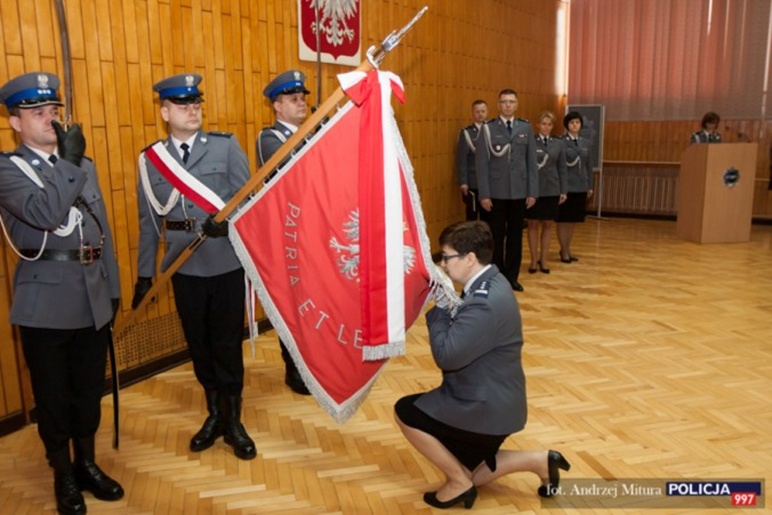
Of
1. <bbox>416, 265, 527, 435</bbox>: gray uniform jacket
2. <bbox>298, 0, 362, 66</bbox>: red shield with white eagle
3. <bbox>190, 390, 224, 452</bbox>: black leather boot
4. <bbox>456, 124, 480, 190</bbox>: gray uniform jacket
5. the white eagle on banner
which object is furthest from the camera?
<bbox>456, 124, 480, 190</bbox>: gray uniform jacket

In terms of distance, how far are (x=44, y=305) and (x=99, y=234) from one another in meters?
0.33

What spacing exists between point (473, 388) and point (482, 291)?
1.17 feet

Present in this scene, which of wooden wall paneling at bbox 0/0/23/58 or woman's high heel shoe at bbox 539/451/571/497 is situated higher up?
wooden wall paneling at bbox 0/0/23/58

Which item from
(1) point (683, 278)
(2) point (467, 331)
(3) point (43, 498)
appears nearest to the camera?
(2) point (467, 331)

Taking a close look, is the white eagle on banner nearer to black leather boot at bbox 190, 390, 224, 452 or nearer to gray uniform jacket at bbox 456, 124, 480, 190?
gray uniform jacket at bbox 456, 124, 480, 190

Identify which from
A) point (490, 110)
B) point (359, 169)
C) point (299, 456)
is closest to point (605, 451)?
point (299, 456)

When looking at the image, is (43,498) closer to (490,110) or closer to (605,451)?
(605,451)

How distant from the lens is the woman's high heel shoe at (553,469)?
252 cm

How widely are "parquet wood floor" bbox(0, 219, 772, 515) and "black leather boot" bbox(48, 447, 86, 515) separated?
8cm

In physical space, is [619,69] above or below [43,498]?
above

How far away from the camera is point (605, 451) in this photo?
2.98 m

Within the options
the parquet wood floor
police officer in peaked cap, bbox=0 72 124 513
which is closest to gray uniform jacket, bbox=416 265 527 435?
the parquet wood floor

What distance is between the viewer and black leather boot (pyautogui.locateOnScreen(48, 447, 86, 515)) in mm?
2543

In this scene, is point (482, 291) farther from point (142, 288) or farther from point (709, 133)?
point (709, 133)
